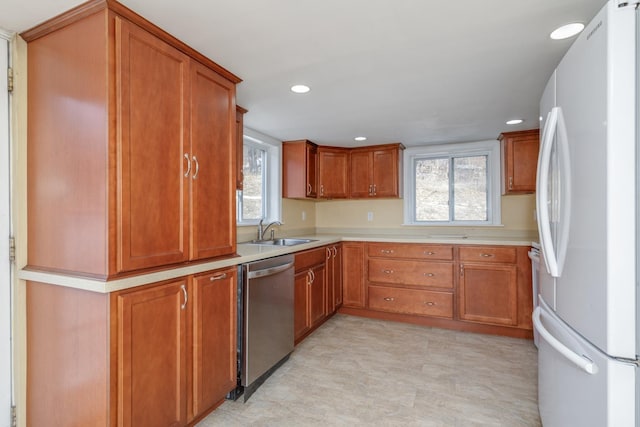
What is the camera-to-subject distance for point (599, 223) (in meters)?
0.97

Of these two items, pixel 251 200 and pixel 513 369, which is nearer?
pixel 513 369

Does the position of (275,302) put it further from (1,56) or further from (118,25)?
(1,56)

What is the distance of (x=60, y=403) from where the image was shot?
1.46 metres

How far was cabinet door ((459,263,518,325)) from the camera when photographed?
315cm

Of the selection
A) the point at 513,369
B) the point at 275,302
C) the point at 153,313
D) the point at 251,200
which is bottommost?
the point at 513,369

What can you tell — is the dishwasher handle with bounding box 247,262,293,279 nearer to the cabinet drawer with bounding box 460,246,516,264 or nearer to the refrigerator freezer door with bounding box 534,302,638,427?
the refrigerator freezer door with bounding box 534,302,638,427

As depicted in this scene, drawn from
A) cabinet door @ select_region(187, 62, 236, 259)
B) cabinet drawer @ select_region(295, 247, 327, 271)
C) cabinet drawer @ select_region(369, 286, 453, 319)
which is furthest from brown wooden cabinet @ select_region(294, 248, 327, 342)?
cabinet door @ select_region(187, 62, 236, 259)

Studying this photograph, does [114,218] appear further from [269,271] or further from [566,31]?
[566,31]

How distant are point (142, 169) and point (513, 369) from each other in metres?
2.91

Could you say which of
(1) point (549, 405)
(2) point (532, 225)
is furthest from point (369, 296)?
(1) point (549, 405)

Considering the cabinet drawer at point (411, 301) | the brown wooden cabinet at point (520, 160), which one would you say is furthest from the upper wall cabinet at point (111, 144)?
the brown wooden cabinet at point (520, 160)

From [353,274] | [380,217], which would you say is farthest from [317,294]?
[380,217]

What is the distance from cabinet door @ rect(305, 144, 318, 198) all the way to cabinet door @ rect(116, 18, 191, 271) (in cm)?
221

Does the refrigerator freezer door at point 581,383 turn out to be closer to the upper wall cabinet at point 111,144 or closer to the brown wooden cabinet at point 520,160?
the upper wall cabinet at point 111,144
